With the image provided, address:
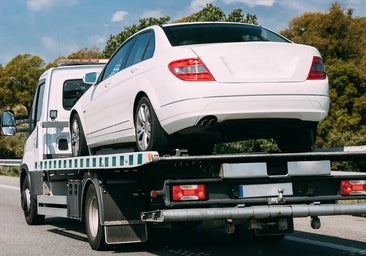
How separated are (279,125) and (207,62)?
3.31 feet

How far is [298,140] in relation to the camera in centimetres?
746

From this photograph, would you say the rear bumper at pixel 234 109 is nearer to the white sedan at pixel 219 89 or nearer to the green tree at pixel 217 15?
the white sedan at pixel 219 89

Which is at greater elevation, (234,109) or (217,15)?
(217,15)

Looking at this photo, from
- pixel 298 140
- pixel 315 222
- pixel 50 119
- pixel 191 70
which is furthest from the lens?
pixel 50 119

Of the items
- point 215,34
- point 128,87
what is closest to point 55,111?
point 128,87

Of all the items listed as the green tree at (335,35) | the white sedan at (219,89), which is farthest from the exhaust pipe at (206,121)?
the green tree at (335,35)

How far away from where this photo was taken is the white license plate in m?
6.53

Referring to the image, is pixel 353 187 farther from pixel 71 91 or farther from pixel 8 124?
pixel 8 124

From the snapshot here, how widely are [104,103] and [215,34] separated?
185 centimetres

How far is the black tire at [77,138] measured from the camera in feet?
31.0

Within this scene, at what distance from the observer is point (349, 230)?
9922mm

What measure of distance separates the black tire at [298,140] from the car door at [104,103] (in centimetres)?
→ 202

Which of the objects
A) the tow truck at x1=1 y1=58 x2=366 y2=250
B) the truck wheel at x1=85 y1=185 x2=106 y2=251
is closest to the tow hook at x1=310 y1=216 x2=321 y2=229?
the tow truck at x1=1 y1=58 x2=366 y2=250

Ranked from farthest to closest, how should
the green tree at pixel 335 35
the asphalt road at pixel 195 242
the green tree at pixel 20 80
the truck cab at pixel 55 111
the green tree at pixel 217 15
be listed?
the green tree at pixel 20 80
the green tree at pixel 335 35
the green tree at pixel 217 15
the truck cab at pixel 55 111
the asphalt road at pixel 195 242
